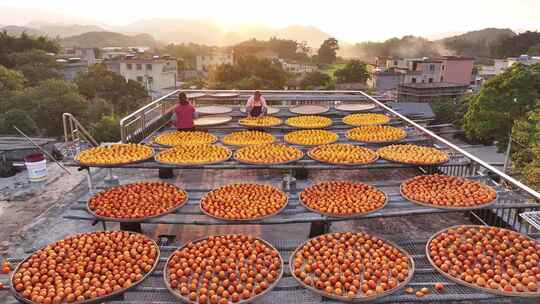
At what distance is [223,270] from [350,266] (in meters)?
1.75

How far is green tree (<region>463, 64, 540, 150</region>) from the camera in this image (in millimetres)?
30188

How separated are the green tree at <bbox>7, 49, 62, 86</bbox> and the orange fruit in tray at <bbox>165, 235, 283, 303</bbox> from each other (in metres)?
52.5

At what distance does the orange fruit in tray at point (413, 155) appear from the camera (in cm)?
789

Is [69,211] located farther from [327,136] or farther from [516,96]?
[516,96]

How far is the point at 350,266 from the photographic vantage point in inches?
196

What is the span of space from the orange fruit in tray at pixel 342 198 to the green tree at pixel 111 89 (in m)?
48.5

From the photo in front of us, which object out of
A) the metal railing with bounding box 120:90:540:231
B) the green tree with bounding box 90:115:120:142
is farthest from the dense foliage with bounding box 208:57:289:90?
the metal railing with bounding box 120:90:540:231

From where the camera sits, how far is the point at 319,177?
9.85 meters

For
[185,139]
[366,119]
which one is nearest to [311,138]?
[366,119]

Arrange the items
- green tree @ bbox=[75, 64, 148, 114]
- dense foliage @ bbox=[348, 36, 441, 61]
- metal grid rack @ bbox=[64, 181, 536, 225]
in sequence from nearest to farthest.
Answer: metal grid rack @ bbox=[64, 181, 536, 225] → green tree @ bbox=[75, 64, 148, 114] → dense foliage @ bbox=[348, 36, 441, 61]

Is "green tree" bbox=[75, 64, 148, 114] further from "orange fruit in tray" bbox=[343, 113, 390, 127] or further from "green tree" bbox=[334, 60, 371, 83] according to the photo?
"orange fruit in tray" bbox=[343, 113, 390, 127]

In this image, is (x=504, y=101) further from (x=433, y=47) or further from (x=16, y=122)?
(x=433, y=47)

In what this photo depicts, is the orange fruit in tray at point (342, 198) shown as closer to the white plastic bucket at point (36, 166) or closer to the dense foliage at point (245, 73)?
the white plastic bucket at point (36, 166)

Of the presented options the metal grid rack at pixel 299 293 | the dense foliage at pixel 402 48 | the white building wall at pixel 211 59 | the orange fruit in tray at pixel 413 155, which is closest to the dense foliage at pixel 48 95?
the orange fruit in tray at pixel 413 155
